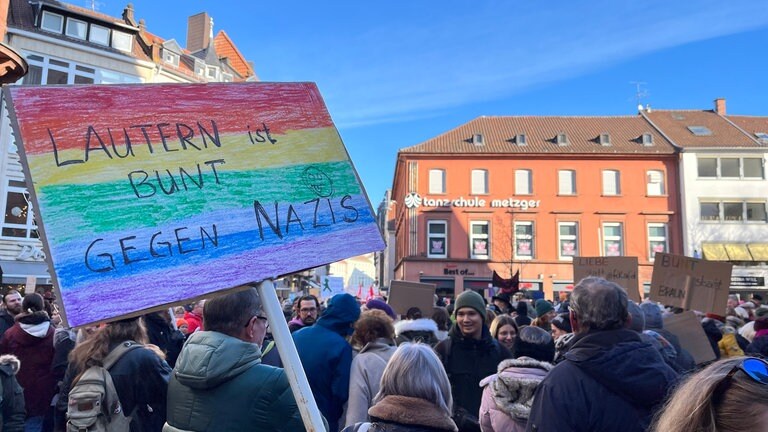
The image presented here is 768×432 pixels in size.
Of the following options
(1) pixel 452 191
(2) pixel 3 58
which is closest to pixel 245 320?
(2) pixel 3 58

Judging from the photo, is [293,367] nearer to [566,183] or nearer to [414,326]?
[414,326]

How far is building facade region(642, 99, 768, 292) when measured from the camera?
31.9 metres

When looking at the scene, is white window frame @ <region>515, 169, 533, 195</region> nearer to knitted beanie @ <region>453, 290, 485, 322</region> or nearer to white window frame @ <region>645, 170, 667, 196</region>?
white window frame @ <region>645, 170, 667, 196</region>

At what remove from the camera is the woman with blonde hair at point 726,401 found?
123 cm

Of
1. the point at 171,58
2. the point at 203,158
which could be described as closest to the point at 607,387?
the point at 203,158

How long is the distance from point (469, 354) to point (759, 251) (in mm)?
35358

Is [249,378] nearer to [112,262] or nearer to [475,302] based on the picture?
[112,262]

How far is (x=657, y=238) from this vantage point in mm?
33000

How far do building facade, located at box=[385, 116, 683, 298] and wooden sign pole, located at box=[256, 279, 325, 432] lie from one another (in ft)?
102

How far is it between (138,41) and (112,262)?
3337 centimetres

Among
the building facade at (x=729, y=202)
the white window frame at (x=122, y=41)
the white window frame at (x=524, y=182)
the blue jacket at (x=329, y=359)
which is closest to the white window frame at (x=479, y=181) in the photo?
the white window frame at (x=524, y=182)

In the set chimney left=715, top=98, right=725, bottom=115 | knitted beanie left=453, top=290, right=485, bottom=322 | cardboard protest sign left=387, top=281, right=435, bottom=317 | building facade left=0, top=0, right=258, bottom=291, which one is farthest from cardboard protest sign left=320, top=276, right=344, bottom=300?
chimney left=715, top=98, right=725, bottom=115

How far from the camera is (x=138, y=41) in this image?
100ft

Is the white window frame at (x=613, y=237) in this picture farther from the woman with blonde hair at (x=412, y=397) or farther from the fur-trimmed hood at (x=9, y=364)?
the fur-trimmed hood at (x=9, y=364)
